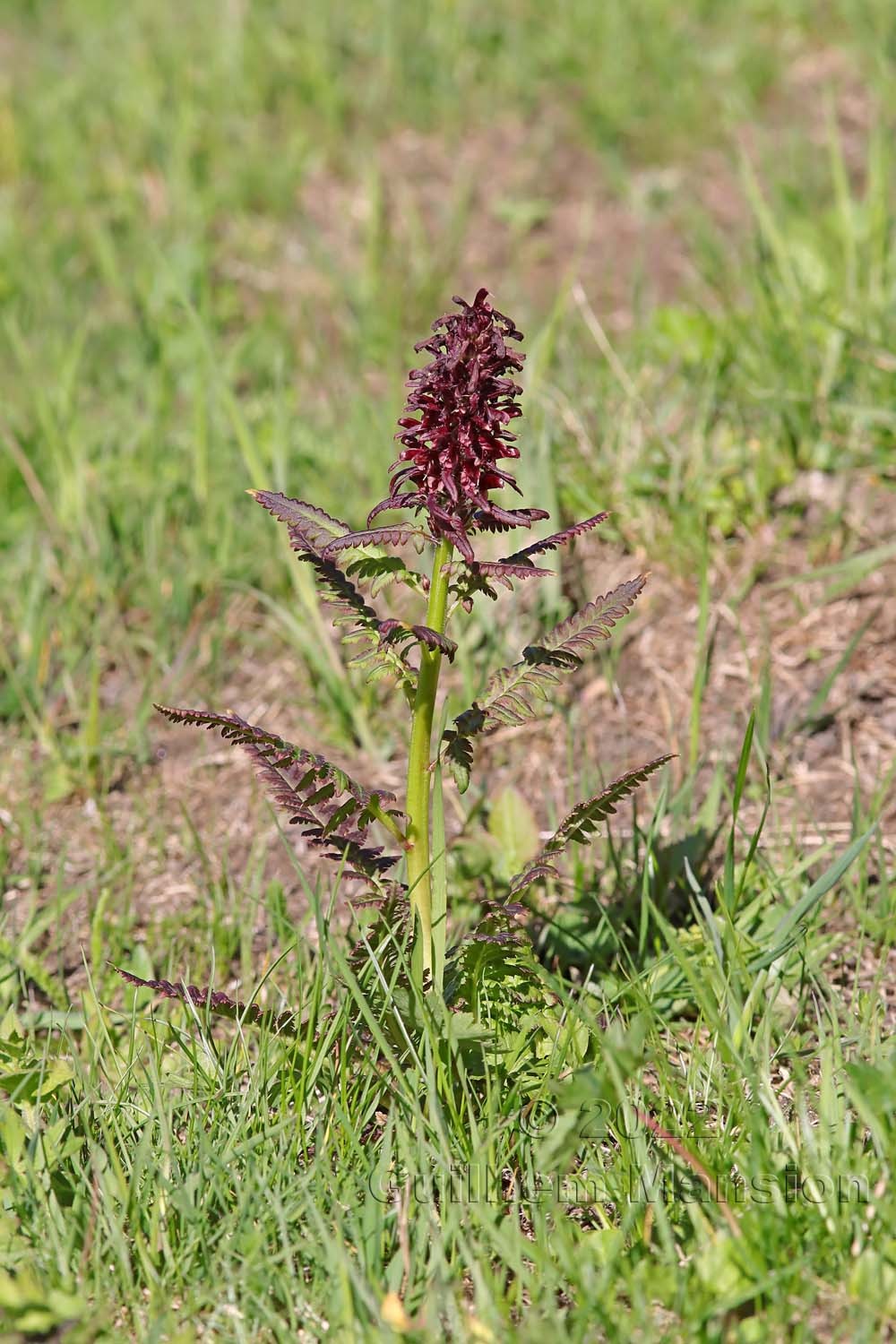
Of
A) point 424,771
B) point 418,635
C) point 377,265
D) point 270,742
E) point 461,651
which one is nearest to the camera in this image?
point 418,635

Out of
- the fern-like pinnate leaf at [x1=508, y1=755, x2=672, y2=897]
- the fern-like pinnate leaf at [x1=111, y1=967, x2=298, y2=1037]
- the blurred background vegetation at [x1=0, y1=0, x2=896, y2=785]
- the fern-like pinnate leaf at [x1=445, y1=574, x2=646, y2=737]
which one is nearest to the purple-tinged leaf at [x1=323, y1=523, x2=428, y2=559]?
the fern-like pinnate leaf at [x1=445, y1=574, x2=646, y2=737]

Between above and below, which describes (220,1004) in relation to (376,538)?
below

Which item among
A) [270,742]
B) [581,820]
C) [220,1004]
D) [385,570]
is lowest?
[220,1004]

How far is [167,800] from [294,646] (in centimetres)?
51

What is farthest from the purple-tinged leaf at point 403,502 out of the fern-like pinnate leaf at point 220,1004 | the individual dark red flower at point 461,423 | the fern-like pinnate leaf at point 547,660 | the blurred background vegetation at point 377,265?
the blurred background vegetation at point 377,265

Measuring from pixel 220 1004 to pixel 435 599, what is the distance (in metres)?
0.78

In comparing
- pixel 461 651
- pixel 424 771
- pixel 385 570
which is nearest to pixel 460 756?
pixel 424 771

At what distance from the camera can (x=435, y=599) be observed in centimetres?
204

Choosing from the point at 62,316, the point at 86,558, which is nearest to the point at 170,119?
the point at 62,316

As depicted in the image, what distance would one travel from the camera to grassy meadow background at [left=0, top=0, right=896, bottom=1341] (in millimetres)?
1954

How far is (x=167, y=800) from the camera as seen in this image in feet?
10.6

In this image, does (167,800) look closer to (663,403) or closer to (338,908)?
(338,908)

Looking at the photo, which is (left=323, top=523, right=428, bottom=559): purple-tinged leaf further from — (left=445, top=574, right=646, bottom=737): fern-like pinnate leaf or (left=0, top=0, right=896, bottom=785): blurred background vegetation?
(left=0, top=0, right=896, bottom=785): blurred background vegetation

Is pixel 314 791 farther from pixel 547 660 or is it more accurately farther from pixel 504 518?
pixel 504 518
